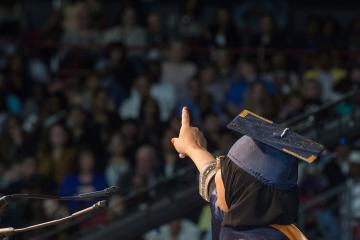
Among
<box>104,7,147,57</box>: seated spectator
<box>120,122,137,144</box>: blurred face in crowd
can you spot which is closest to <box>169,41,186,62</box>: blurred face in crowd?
<box>104,7,147,57</box>: seated spectator

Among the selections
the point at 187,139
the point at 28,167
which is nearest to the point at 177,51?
the point at 28,167

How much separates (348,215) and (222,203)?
16.7 feet

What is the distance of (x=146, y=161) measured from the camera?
10.3 meters

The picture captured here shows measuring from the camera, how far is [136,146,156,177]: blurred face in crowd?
1034 cm

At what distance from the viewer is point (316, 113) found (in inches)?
362

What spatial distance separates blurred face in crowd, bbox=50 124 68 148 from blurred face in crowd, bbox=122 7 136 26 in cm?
235

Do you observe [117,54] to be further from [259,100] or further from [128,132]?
[259,100]

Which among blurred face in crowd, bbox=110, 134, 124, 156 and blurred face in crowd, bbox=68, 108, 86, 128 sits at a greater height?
blurred face in crowd, bbox=68, 108, 86, 128

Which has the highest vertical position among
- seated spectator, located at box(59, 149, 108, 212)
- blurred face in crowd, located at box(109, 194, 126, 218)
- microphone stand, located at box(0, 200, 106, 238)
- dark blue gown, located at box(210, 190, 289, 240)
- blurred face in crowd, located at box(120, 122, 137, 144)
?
microphone stand, located at box(0, 200, 106, 238)

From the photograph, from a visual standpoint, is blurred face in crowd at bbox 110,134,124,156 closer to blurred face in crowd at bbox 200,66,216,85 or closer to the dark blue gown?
blurred face in crowd at bbox 200,66,216,85

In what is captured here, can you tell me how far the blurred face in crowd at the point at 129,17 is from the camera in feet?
42.8

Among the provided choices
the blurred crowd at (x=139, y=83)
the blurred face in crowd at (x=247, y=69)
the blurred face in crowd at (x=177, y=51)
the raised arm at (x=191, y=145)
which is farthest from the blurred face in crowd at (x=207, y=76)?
the raised arm at (x=191, y=145)

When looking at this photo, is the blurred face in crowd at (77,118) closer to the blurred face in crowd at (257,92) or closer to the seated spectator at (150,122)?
the seated spectator at (150,122)

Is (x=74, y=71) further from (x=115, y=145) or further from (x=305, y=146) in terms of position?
(x=305, y=146)
